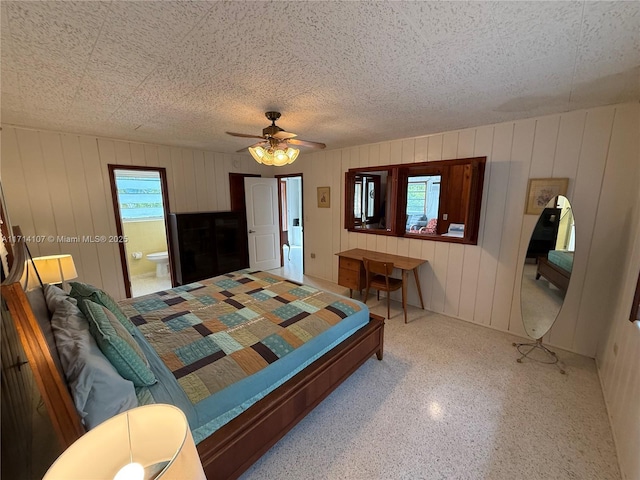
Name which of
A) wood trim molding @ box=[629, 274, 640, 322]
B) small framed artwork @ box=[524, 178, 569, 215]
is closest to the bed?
small framed artwork @ box=[524, 178, 569, 215]

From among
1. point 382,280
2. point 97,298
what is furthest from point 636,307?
point 97,298

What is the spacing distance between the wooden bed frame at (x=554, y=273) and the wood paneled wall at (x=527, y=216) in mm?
205

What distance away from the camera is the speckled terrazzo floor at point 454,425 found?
1509 mm

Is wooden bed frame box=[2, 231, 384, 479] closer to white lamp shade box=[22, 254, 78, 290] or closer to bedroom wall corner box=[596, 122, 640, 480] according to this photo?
white lamp shade box=[22, 254, 78, 290]

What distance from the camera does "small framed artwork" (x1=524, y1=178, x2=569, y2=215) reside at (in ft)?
8.09

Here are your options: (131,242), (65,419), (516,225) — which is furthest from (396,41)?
(131,242)

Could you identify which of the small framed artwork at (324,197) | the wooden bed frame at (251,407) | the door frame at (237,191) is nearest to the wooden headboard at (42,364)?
the wooden bed frame at (251,407)

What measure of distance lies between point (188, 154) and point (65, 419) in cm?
401

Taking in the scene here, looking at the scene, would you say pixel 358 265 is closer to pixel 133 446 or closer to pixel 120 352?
pixel 120 352

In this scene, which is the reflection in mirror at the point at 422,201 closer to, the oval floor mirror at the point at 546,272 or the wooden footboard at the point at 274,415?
the oval floor mirror at the point at 546,272

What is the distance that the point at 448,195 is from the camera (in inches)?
135

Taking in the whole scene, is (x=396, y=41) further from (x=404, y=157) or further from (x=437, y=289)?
(x=437, y=289)

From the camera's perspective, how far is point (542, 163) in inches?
100

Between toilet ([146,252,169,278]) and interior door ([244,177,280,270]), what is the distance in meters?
1.63
